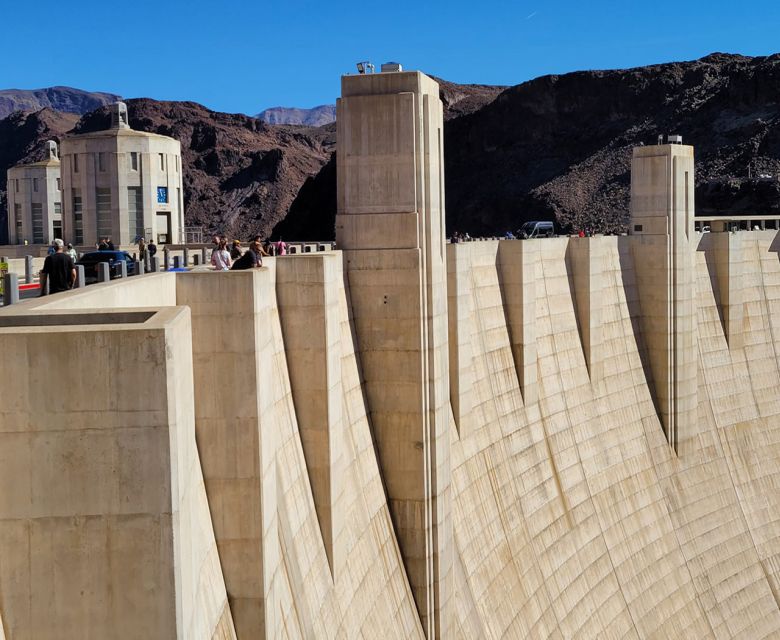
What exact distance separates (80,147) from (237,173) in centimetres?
12148

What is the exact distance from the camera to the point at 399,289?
14992 millimetres

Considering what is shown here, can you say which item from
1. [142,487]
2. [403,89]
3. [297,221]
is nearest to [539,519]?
[403,89]

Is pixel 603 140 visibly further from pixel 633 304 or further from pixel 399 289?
pixel 399 289

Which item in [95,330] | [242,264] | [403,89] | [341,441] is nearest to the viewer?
[95,330]

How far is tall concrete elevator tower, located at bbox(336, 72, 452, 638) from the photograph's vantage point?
14938 mm

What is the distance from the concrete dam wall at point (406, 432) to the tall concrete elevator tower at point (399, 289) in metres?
0.04

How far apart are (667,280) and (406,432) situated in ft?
43.9

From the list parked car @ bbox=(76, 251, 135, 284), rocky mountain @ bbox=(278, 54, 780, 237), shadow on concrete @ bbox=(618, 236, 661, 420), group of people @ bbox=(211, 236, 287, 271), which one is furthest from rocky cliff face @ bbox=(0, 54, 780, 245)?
group of people @ bbox=(211, 236, 287, 271)

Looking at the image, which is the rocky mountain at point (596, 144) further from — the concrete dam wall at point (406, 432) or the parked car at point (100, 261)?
the parked car at point (100, 261)

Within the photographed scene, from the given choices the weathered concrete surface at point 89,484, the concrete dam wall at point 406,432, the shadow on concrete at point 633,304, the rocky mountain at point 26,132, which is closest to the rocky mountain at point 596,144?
the concrete dam wall at point 406,432

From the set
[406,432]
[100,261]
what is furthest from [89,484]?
[100,261]

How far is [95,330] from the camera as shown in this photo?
614cm

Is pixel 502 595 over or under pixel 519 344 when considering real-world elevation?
under

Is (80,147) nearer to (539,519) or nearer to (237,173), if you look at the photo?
(539,519)
